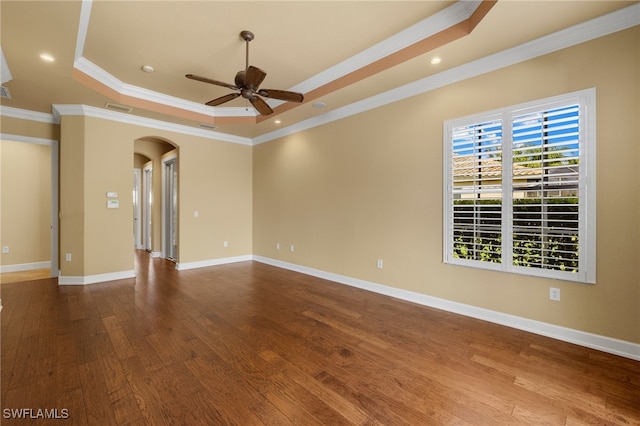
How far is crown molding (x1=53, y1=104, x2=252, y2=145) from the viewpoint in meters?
4.43

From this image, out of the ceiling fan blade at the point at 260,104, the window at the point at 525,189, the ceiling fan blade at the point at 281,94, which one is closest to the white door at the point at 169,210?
the ceiling fan blade at the point at 260,104

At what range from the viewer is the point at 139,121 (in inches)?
199

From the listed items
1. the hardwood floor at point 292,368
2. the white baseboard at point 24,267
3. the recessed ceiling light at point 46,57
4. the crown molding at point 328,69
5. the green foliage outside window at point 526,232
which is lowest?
the hardwood floor at point 292,368

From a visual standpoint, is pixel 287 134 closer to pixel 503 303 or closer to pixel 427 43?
pixel 427 43

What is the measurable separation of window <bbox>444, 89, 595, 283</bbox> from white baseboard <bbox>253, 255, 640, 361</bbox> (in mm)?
514

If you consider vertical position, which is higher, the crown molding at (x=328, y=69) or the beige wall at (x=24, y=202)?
the crown molding at (x=328, y=69)

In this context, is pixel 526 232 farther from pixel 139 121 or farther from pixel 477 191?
pixel 139 121

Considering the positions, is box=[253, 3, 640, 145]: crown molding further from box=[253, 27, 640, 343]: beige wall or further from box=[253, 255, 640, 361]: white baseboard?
box=[253, 255, 640, 361]: white baseboard

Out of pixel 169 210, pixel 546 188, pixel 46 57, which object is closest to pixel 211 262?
pixel 169 210

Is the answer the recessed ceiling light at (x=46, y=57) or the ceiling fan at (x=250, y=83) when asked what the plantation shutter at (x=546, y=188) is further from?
the recessed ceiling light at (x=46, y=57)

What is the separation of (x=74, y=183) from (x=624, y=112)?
7.00 meters

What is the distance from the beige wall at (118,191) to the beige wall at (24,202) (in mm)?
2177

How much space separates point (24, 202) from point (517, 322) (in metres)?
8.78

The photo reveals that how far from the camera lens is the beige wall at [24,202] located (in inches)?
217
